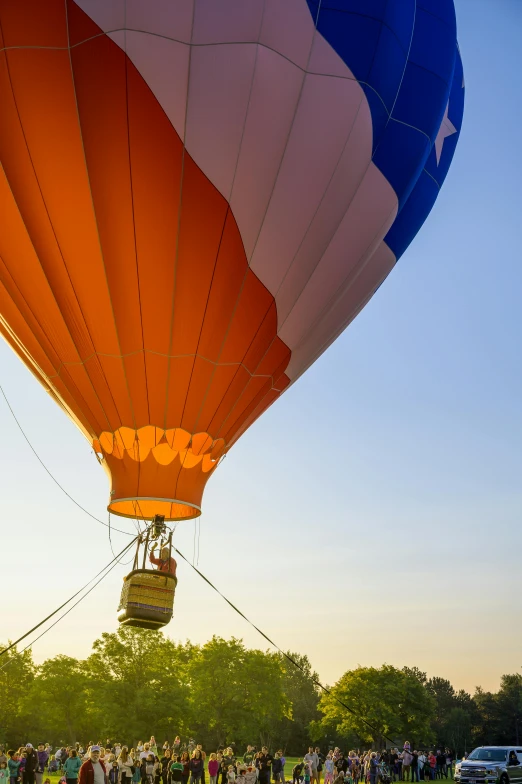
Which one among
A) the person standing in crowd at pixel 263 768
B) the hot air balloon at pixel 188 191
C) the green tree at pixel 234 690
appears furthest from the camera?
the green tree at pixel 234 690

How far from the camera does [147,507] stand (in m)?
10.1

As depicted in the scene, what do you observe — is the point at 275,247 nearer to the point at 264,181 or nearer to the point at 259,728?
the point at 264,181

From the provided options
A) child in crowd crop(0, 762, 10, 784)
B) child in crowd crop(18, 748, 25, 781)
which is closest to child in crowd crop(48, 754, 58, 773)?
child in crowd crop(18, 748, 25, 781)

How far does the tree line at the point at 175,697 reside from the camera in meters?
40.7

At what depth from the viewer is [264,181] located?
9.28m

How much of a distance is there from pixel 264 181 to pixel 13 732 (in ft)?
164

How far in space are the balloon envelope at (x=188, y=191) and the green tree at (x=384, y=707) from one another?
44.8 m

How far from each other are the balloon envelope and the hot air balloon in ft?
0.07

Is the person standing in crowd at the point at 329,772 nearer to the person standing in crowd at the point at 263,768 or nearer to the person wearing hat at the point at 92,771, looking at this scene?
the person standing in crowd at the point at 263,768

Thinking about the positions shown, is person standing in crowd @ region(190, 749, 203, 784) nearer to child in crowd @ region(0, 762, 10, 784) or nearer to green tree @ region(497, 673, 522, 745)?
child in crowd @ region(0, 762, 10, 784)

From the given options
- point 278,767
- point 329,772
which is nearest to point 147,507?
point 329,772

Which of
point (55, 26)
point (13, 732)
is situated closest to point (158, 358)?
point (55, 26)

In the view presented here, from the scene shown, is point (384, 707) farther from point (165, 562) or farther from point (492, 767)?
point (165, 562)

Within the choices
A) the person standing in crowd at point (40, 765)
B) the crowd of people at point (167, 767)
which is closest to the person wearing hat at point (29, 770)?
the crowd of people at point (167, 767)
